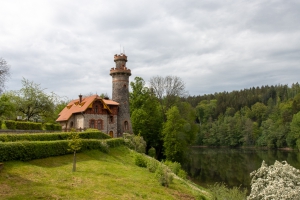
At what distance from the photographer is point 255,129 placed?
321 ft

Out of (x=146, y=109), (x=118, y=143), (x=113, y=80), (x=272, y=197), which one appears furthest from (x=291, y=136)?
(x=272, y=197)

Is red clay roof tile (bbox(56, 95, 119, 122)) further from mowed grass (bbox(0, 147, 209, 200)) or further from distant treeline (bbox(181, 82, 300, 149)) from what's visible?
distant treeline (bbox(181, 82, 300, 149))

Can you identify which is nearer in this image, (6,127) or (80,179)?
(80,179)

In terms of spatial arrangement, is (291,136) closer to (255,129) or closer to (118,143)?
(255,129)

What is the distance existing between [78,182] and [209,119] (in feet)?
348

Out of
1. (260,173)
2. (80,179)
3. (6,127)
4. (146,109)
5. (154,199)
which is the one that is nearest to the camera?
(154,199)

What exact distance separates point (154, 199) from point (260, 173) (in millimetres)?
8203

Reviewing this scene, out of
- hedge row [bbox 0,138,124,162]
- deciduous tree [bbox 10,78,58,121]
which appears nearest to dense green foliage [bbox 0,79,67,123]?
deciduous tree [bbox 10,78,58,121]

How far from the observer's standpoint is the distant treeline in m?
84.2

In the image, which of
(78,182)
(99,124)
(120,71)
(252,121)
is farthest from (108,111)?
(252,121)

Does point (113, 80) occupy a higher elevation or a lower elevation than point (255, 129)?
higher

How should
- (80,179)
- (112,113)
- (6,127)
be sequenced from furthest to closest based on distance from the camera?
1. (112,113)
2. (6,127)
3. (80,179)

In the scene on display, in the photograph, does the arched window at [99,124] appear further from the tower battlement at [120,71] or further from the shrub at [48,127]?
the tower battlement at [120,71]

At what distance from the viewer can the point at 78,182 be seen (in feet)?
51.2
